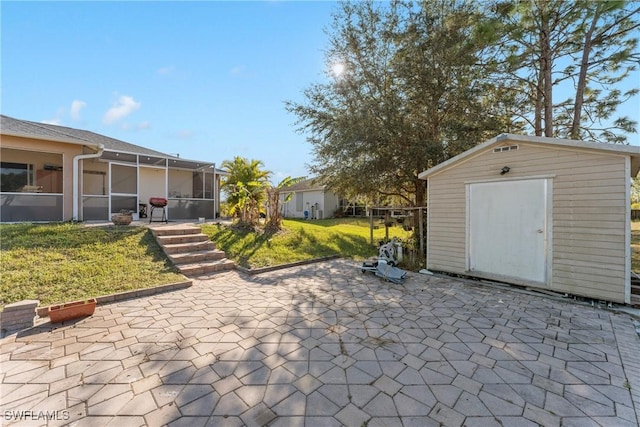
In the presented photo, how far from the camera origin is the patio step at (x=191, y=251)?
276 inches

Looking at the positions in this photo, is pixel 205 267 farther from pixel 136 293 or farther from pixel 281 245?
pixel 281 245

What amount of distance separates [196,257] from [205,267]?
548mm

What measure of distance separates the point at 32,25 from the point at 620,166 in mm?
13257

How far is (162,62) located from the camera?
30.7ft

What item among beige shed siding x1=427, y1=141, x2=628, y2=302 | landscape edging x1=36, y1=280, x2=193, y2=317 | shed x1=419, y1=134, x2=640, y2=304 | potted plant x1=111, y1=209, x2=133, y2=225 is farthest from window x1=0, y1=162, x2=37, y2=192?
beige shed siding x1=427, y1=141, x2=628, y2=302

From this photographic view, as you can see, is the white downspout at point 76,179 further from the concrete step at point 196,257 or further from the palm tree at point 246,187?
the concrete step at point 196,257

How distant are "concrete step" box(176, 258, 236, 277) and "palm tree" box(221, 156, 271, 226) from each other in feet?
11.1

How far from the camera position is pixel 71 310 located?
410 cm

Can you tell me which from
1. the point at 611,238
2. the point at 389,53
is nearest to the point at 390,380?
the point at 611,238

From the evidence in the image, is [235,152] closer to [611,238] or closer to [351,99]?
[351,99]

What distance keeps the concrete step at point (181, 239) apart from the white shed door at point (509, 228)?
24.8ft

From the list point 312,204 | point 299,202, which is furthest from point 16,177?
point 299,202

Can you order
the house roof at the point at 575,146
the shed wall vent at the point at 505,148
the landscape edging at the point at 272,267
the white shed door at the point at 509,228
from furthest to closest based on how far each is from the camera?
the landscape edging at the point at 272,267
the shed wall vent at the point at 505,148
the white shed door at the point at 509,228
the house roof at the point at 575,146

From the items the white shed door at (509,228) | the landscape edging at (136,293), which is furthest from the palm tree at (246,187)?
the white shed door at (509,228)
